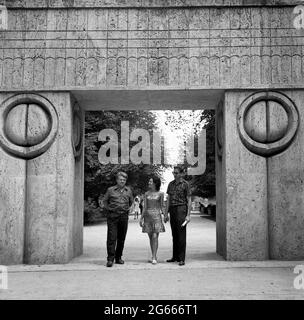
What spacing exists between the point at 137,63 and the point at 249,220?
12.7 ft

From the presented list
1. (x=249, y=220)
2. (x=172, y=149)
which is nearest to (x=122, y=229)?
(x=249, y=220)

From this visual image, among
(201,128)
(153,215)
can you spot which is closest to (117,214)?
(153,215)

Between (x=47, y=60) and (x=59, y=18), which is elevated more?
(x=59, y=18)

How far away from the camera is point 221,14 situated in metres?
9.56

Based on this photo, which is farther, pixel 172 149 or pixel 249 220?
pixel 172 149

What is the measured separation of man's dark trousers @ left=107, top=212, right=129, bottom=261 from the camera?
29.0 feet

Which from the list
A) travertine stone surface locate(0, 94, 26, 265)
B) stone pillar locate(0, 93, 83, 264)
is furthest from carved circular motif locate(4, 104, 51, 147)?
travertine stone surface locate(0, 94, 26, 265)

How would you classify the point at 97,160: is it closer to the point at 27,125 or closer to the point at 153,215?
the point at 27,125

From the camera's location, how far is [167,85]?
9453 mm

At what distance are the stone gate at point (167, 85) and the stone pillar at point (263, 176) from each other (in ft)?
0.07

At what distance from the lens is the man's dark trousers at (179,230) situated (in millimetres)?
8883
